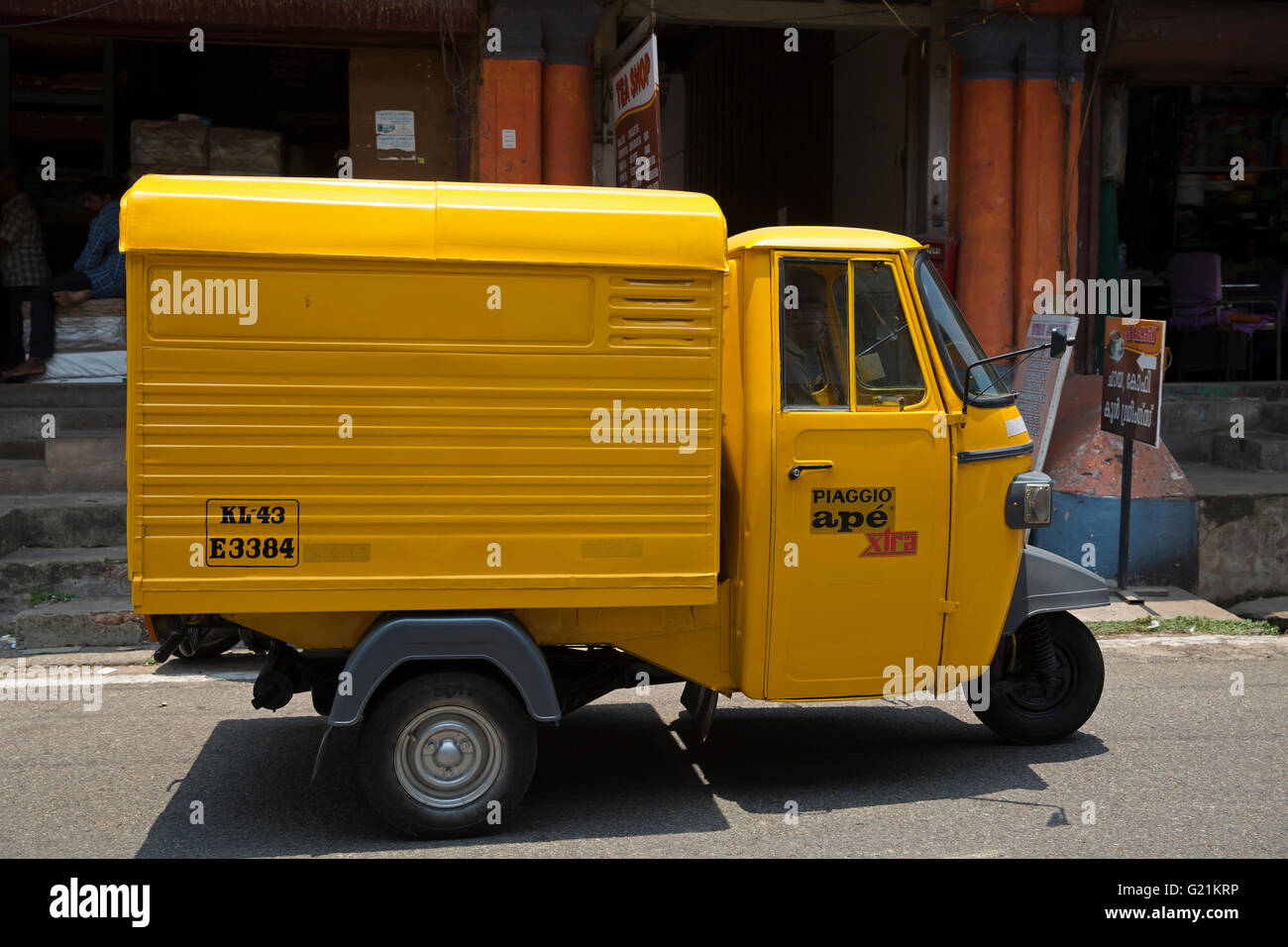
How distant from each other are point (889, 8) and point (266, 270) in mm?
8113

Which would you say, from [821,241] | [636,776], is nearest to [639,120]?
[821,241]

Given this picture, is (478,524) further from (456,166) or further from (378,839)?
(456,166)

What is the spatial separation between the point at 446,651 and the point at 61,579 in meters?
4.87

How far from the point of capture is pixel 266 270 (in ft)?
15.5

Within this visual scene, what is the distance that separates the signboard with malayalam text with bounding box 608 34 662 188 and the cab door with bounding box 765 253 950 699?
381cm

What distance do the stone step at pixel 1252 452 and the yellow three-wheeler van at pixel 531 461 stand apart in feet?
23.0

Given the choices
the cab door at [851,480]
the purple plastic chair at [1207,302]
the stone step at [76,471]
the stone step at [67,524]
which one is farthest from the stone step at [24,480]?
the purple plastic chair at [1207,302]

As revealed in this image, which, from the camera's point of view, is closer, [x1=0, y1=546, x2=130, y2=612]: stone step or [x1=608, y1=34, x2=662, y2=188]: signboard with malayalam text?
[x1=0, y1=546, x2=130, y2=612]: stone step

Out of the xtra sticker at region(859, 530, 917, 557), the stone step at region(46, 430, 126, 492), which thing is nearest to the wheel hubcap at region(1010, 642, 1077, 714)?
the xtra sticker at region(859, 530, 917, 557)

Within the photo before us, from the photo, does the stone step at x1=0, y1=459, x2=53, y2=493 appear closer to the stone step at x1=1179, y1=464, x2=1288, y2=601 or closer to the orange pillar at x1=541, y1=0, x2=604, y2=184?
the orange pillar at x1=541, y1=0, x2=604, y2=184

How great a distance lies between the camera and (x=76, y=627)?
8195mm

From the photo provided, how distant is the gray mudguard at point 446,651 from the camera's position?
4.91 m

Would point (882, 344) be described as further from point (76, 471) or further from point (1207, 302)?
point (1207, 302)

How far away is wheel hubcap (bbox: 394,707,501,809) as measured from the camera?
Answer: 5.03 meters
